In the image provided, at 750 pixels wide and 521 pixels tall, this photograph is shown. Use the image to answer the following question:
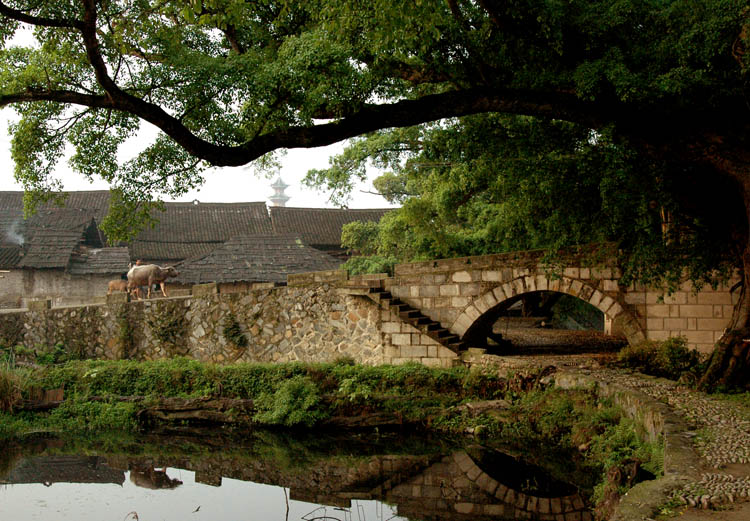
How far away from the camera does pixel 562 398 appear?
36.7ft

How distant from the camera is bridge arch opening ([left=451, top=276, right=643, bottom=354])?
13898 mm

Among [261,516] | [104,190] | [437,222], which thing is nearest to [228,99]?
[261,516]

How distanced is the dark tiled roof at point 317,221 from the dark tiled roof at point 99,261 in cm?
Answer: 678

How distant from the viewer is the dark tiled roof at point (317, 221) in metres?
31.8

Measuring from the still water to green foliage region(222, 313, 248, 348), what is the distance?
15.3 ft

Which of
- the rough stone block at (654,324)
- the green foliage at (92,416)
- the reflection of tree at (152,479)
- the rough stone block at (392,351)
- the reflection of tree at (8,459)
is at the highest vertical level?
the rough stone block at (654,324)

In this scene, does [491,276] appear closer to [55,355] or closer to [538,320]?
[538,320]

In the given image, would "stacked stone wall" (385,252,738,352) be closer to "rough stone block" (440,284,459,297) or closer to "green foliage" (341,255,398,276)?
"rough stone block" (440,284,459,297)

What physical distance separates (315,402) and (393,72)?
5524 mm

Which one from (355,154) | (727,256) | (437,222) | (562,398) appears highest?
(355,154)

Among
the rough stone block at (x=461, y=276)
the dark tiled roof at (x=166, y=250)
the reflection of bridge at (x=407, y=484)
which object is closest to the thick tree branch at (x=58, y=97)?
the reflection of bridge at (x=407, y=484)

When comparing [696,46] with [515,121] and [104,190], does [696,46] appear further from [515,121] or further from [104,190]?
[104,190]

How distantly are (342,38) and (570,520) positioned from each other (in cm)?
646

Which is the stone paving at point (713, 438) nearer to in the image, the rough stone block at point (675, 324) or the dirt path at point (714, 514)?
the dirt path at point (714, 514)
